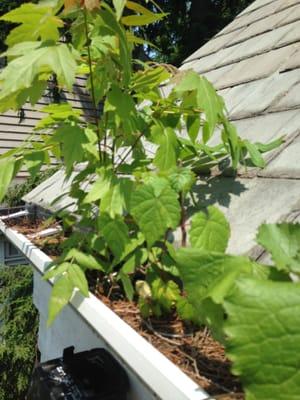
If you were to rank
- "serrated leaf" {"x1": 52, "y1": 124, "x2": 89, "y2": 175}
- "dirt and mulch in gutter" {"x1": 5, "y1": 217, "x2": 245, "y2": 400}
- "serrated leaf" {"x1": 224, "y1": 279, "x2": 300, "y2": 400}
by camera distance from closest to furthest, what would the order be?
1. "serrated leaf" {"x1": 224, "y1": 279, "x2": 300, "y2": 400}
2. "dirt and mulch in gutter" {"x1": 5, "y1": 217, "x2": 245, "y2": 400}
3. "serrated leaf" {"x1": 52, "y1": 124, "x2": 89, "y2": 175}

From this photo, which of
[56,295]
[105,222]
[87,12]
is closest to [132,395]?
[56,295]

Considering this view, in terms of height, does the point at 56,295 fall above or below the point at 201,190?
below

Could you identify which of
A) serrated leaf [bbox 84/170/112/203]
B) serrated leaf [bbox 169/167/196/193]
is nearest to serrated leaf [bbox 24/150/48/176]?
serrated leaf [bbox 84/170/112/203]

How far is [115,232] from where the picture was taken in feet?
4.01

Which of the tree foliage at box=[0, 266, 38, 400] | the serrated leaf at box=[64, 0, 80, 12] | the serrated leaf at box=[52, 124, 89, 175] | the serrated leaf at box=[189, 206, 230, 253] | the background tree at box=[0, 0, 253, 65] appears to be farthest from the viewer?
the background tree at box=[0, 0, 253, 65]

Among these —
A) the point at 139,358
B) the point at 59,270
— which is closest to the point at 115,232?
the point at 59,270

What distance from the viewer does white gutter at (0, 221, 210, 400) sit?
890mm

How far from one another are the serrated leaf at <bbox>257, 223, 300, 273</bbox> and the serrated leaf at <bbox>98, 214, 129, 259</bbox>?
18.6 inches

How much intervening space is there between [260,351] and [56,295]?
717 mm

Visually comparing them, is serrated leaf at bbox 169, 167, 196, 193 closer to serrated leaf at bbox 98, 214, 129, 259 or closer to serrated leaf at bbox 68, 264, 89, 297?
serrated leaf at bbox 98, 214, 129, 259

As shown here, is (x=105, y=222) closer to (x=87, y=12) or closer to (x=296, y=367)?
(x=87, y=12)

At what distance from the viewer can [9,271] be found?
5312mm

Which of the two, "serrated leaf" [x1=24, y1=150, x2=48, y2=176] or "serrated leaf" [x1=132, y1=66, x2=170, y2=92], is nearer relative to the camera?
"serrated leaf" [x1=132, y1=66, x2=170, y2=92]

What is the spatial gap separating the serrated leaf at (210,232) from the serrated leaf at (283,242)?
0.74ft
